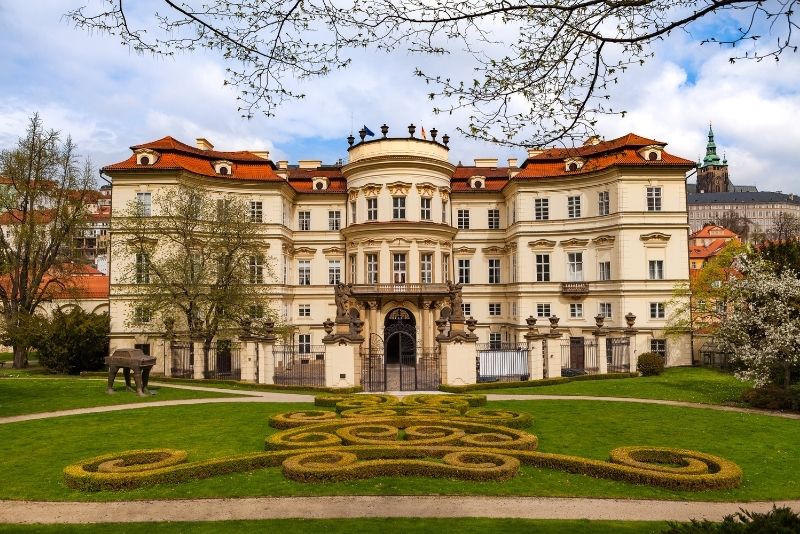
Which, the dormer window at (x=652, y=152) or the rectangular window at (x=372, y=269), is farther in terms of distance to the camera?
the rectangular window at (x=372, y=269)

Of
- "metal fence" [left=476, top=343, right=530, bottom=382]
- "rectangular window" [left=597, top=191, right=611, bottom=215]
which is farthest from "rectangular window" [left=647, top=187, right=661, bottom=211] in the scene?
"metal fence" [left=476, top=343, right=530, bottom=382]

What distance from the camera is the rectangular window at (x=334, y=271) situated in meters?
43.4

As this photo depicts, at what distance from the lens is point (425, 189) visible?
40844 millimetres

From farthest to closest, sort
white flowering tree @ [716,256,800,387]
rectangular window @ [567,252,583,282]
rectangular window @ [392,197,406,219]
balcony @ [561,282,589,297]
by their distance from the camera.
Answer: rectangular window @ [392,197,406,219], rectangular window @ [567,252,583,282], balcony @ [561,282,589,297], white flowering tree @ [716,256,800,387]

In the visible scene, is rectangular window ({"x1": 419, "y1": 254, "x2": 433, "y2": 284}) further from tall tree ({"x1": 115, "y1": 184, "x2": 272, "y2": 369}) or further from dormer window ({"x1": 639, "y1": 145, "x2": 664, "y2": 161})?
dormer window ({"x1": 639, "y1": 145, "x2": 664, "y2": 161})

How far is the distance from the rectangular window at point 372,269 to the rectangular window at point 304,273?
580 cm

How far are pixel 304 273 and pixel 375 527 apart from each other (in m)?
35.8

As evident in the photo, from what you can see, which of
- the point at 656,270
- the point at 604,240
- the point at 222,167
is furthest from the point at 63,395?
the point at 656,270

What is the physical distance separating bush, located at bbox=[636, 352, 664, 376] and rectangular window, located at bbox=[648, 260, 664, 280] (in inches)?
274

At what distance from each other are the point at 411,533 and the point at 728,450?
9.42 meters

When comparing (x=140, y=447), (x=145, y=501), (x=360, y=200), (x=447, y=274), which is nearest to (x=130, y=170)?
(x=360, y=200)

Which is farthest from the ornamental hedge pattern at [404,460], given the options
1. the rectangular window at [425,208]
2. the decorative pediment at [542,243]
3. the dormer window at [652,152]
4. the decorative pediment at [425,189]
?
the dormer window at [652,152]

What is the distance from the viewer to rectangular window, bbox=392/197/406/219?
40.6 meters

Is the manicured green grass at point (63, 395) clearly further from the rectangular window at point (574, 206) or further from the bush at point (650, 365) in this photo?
the rectangular window at point (574, 206)
